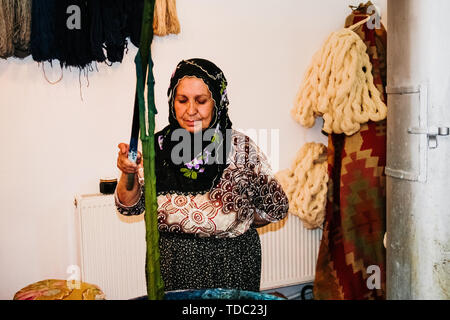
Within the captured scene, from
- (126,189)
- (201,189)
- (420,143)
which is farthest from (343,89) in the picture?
(126,189)

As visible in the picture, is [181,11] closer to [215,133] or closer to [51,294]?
[215,133]

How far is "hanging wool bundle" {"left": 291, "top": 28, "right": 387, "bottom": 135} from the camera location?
1.86 m

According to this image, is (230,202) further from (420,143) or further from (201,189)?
(420,143)

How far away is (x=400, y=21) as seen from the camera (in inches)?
52.4

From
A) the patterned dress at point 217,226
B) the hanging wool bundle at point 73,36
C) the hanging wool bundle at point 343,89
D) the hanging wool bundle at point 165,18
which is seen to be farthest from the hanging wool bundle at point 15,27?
the hanging wool bundle at point 343,89

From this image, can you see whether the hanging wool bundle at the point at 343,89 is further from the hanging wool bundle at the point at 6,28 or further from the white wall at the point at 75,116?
the hanging wool bundle at the point at 6,28

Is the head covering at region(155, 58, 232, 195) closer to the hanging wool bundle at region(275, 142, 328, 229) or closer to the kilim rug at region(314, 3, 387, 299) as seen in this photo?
the hanging wool bundle at region(275, 142, 328, 229)

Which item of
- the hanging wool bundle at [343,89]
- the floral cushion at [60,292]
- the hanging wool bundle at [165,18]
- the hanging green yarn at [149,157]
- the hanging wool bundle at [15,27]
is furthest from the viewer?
the hanging wool bundle at [343,89]

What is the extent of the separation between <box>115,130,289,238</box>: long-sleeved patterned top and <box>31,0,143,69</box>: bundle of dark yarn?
1.82ft

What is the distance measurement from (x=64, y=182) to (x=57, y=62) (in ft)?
1.41

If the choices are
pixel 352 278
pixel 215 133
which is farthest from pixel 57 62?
pixel 352 278

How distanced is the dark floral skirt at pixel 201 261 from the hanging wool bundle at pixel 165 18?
736 millimetres

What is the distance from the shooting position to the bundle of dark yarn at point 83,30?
5.39 ft
